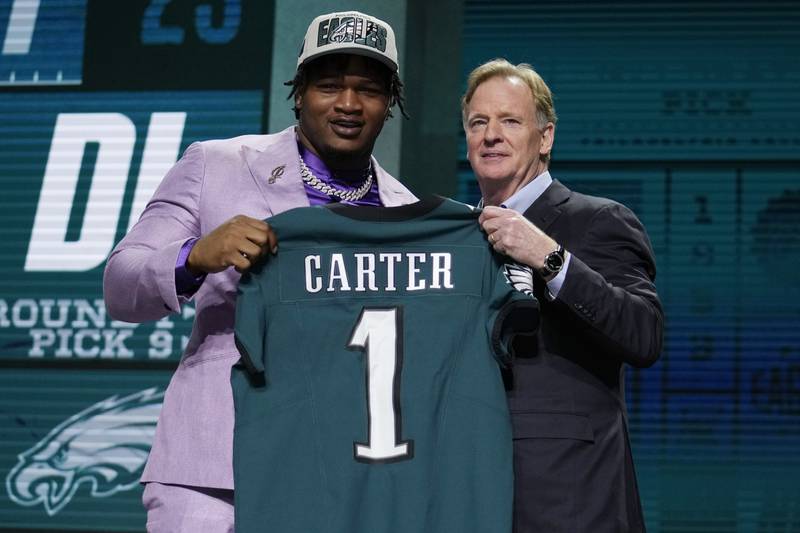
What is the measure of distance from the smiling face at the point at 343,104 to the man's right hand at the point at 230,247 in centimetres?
27

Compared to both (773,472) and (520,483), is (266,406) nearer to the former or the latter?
(520,483)

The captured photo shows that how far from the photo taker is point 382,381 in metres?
1.98

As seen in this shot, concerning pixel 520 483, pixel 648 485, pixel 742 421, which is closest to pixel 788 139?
pixel 742 421

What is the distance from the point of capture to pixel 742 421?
15.4 ft

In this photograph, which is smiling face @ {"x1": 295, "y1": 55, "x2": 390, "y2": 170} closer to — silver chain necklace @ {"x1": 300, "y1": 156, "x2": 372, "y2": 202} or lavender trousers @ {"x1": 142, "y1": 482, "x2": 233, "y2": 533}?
silver chain necklace @ {"x1": 300, "y1": 156, "x2": 372, "y2": 202}

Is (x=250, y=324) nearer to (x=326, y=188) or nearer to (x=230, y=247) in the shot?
(x=230, y=247)

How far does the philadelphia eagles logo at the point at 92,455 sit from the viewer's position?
4637mm

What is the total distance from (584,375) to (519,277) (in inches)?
11.0

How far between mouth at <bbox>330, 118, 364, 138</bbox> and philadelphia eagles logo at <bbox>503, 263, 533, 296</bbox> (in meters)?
0.39

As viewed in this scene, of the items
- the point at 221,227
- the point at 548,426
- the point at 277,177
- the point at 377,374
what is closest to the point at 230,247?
the point at 221,227

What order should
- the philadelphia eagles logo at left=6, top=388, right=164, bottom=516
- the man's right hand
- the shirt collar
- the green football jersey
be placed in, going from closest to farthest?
the man's right hand → the green football jersey → the shirt collar → the philadelphia eagles logo at left=6, top=388, right=164, bottom=516

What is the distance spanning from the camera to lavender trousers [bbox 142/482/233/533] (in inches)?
73.8

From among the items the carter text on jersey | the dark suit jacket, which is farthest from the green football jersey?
the dark suit jacket

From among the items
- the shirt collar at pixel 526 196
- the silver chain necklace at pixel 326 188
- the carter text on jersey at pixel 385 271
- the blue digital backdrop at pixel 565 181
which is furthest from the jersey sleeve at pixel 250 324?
the blue digital backdrop at pixel 565 181
